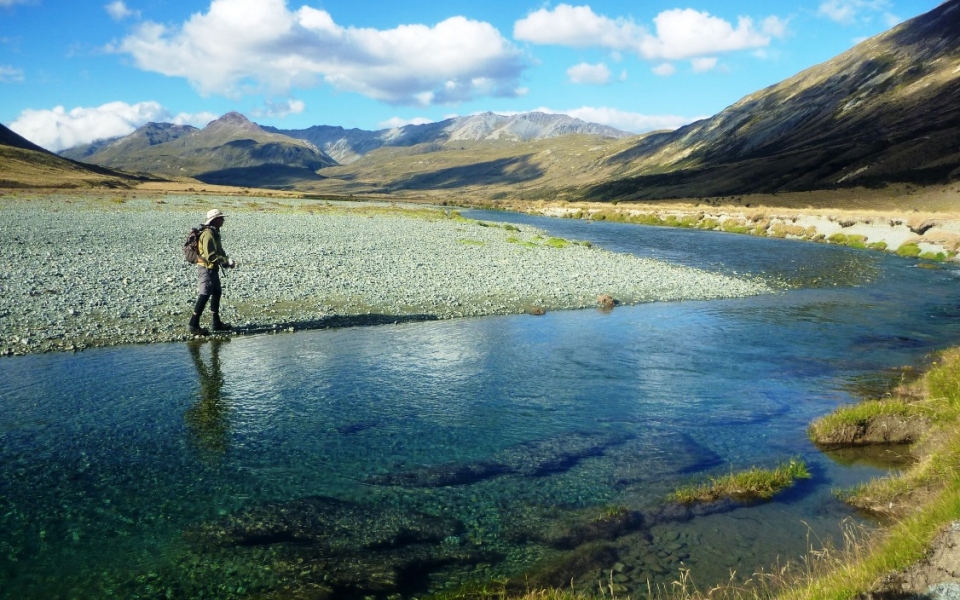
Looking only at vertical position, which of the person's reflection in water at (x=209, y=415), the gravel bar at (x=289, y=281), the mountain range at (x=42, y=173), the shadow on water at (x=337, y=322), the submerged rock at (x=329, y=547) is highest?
the mountain range at (x=42, y=173)

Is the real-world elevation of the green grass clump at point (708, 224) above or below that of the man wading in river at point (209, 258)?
above

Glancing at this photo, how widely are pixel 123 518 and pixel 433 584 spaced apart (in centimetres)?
489

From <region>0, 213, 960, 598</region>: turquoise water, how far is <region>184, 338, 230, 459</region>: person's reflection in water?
0.21 feet

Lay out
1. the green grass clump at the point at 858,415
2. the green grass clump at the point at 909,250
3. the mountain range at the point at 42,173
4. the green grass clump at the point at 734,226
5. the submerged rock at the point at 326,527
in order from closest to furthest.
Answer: the submerged rock at the point at 326,527 < the green grass clump at the point at 858,415 < the green grass clump at the point at 909,250 < the green grass clump at the point at 734,226 < the mountain range at the point at 42,173

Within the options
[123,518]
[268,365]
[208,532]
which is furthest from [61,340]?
[208,532]

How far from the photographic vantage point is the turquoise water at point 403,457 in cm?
820

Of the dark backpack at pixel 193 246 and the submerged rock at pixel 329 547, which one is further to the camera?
the dark backpack at pixel 193 246

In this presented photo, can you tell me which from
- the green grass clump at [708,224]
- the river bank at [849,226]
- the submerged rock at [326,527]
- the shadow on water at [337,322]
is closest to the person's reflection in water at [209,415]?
the submerged rock at [326,527]

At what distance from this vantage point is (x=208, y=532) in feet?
28.6

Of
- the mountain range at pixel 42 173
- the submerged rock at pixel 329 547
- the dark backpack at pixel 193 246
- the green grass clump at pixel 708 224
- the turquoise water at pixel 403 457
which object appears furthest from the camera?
the mountain range at pixel 42 173

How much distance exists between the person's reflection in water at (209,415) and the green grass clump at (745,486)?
851cm

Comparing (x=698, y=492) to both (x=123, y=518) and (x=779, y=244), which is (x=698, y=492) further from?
(x=779, y=244)

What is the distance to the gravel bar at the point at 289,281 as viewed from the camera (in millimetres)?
20000

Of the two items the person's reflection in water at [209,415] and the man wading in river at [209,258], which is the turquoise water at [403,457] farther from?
the man wading in river at [209,258]
